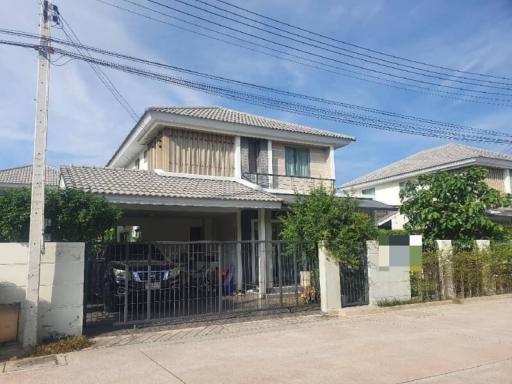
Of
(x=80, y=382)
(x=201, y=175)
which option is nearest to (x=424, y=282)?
(x=201, y=175)

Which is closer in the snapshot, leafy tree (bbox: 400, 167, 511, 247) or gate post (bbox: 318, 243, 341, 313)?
gate post (bbox: 318, 243, 341, 313)

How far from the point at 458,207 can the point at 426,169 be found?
12185 mm

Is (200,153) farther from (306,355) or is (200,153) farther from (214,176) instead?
(306,355)

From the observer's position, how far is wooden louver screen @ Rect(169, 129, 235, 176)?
14750 millimetres

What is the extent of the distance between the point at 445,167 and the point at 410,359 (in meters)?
19.4

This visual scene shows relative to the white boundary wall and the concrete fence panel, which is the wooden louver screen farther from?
the white boundary wall

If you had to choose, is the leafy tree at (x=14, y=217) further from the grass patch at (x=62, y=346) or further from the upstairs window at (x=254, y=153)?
the upstairs window at (x=254, y=153)

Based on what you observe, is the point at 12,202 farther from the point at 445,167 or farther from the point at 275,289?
the point at 445,167

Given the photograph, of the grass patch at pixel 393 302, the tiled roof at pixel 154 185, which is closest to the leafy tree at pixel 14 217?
the tiled roof at pixel 154 185

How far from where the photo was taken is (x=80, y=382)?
5.46 meters

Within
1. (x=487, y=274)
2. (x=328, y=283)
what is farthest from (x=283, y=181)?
(x=487, y=274)

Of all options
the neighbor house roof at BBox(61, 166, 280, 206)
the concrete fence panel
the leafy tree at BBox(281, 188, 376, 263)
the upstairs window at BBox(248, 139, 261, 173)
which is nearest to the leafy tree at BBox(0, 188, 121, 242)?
the neighbor house roof at BBox(61, 166, 280, 206)

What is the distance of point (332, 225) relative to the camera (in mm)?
10711

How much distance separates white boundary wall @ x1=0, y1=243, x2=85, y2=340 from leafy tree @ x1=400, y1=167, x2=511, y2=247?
33.4 ft
